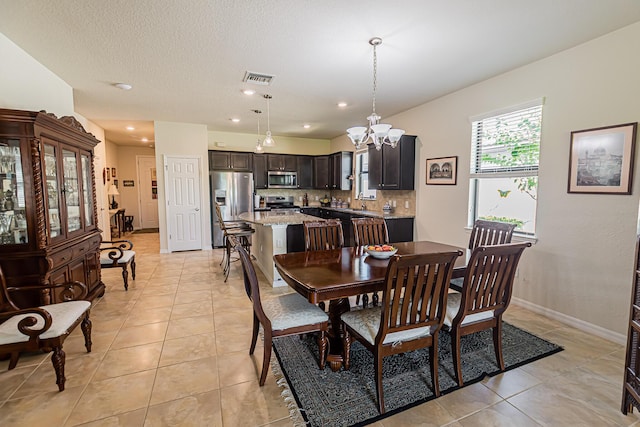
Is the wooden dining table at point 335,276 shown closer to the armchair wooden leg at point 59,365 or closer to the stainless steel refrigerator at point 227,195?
the armchair wooden leg at point 59,365

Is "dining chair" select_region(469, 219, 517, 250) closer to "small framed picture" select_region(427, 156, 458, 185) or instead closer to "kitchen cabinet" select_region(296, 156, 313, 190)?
"small framed picture" select_region(427, 156, 458, 185)

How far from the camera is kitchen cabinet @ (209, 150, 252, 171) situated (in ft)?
21.7

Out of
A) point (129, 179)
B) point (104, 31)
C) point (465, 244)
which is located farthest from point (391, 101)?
point (129, 179)

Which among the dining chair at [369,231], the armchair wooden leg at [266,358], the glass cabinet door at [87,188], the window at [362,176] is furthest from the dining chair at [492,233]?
the glass cabinet door at [87,188]

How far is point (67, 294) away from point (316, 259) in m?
2.10

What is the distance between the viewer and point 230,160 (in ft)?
22.2

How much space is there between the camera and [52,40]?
2.67 meters

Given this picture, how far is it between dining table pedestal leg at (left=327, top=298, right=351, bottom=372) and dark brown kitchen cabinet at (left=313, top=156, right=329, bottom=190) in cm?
Answer: 512

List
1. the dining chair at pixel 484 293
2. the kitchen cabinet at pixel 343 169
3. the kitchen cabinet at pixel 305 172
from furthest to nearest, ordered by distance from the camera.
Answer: the kitchen cabinet at pixel 305 172 < the kitchen cabinet at pixel 343 169 < the dining chair at pixel 484 293

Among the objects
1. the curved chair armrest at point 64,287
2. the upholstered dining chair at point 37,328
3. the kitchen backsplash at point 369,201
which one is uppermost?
the kitchen backsplash at point 369,201

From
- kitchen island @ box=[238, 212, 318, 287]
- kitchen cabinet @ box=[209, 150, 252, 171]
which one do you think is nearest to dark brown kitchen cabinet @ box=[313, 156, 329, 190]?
kitchen cabinet @ box=[209, 150, 252, 171]

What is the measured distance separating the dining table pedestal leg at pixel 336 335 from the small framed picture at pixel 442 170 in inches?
103

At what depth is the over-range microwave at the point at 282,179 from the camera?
7.22 meters

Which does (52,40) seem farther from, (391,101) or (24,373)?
(391,101)
